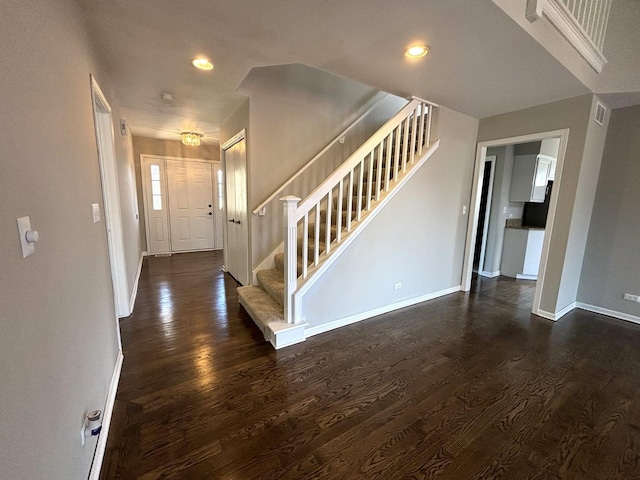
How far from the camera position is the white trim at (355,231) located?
2484mm

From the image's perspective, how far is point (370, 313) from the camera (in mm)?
3035

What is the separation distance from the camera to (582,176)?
2883mm

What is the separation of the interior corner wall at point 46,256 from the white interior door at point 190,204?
4495 mm

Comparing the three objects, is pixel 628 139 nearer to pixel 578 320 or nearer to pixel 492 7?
pixel 578 320

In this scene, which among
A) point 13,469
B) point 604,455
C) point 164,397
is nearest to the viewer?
point 13,469

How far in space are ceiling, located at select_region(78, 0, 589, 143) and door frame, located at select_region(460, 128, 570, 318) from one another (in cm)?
37

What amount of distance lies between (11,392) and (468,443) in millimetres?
1954

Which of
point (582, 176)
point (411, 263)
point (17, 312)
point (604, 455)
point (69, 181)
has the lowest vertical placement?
point (604, 455)

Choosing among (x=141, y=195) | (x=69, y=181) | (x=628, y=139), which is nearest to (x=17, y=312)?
(x=69, y=181)

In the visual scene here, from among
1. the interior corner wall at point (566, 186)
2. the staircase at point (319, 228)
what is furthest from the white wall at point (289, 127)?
the interior corner wall at point (566, 186)

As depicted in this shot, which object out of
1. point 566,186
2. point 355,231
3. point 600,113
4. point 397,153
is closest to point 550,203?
point 566,186

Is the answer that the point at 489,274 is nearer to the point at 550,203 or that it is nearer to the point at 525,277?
the point at 525,277

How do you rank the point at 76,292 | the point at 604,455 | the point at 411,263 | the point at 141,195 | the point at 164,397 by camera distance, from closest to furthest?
the point at 76,292
the point at 604,455
the point at 164,397
the point at 411,263
the point at 141,195

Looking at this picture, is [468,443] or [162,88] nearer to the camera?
[468,443]
